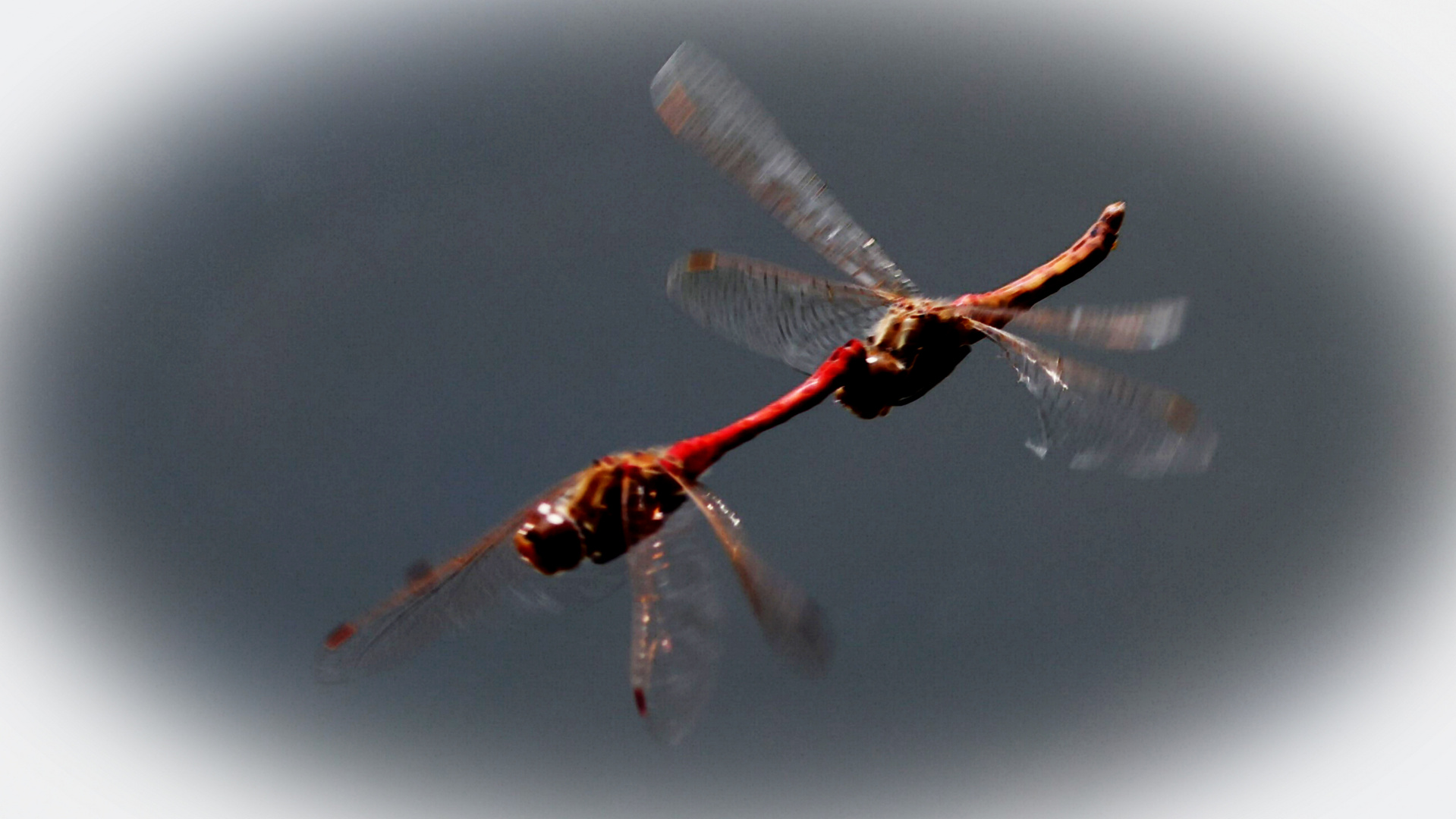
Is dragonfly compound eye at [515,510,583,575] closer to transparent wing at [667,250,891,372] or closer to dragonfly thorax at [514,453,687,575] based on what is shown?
dragonfly thorax at [514,453,687,575]

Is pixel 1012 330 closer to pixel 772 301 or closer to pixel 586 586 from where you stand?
pixel 772 301

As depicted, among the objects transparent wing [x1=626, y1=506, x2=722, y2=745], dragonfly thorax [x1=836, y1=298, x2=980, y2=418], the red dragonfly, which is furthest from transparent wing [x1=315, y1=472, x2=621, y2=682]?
dragonfly thorax [x1=836, y1=298, x2=980, y2=418]

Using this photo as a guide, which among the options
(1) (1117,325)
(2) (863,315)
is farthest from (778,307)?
(1) (1117,325)

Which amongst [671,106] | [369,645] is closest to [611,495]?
[369,645]

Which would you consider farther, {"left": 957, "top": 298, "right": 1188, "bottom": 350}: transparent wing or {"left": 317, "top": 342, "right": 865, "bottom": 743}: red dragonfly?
{"left": 957, "top": 298, "right": 1188, "bottom": 350}: transparent wing

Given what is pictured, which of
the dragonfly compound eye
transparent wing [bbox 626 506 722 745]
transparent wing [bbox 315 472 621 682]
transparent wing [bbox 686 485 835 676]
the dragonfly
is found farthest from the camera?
the dragonfly

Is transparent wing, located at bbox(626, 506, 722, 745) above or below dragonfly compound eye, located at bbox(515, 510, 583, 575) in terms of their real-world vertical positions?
below

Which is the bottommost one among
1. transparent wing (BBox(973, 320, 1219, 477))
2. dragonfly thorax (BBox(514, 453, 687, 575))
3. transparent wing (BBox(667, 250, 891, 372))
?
transparent wing (BBox(973, 320, 1219, 477))

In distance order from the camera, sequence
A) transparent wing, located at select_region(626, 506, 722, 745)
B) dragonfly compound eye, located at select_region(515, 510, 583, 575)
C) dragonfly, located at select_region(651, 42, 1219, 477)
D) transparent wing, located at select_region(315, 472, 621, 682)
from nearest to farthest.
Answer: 1. transparent wing, located at select_region(626, 506, 722, 745)
2. dragonfly compound eye, located at select_region(515, 510, 583, 575)
3. transparent wing, located at select_region(315, 472, 621, 682)
4. dragonfly, located at select_region(651, 42, 1219, 477)

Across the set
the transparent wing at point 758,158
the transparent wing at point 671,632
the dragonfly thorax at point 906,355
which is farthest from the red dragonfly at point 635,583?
the transparent wing at point 758,158
